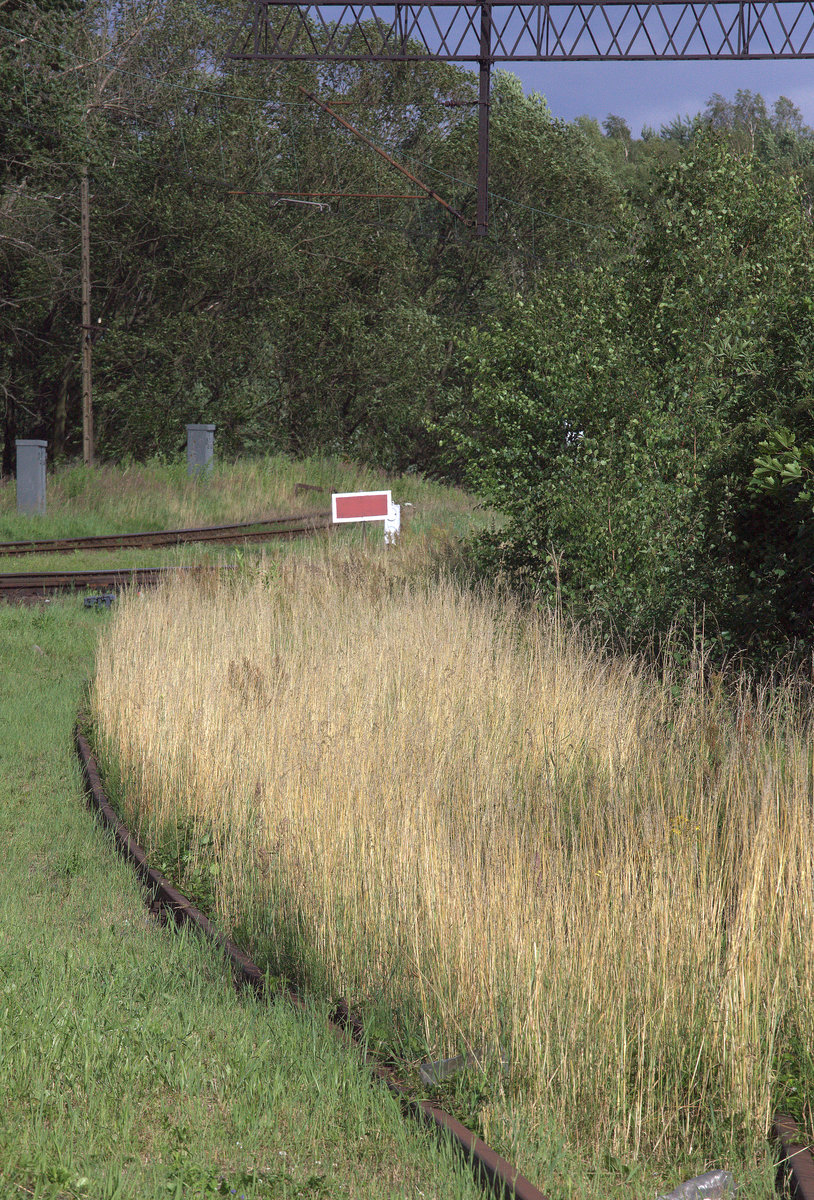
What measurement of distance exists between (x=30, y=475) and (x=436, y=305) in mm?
20065

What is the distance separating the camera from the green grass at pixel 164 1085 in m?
3.12

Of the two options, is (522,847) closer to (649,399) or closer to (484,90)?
(649,399)

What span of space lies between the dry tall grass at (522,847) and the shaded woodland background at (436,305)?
1.72m

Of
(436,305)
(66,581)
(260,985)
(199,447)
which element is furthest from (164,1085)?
(436,305)

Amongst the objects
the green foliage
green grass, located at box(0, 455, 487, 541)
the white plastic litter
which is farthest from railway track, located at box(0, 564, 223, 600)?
the white plastic litter

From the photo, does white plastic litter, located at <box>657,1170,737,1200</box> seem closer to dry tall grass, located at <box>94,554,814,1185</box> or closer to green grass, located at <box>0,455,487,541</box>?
dry tall grass, located at <box>94,554,814,1185</box>

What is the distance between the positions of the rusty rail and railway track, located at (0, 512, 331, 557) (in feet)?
35.6

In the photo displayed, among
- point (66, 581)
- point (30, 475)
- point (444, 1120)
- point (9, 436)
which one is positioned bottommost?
point (444, 1120)

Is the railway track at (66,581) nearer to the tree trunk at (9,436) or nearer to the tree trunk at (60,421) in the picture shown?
the tree trunk at (60,421)

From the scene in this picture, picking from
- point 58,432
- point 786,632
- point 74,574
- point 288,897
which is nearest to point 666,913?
point 288,897

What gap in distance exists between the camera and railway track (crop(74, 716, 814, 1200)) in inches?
120

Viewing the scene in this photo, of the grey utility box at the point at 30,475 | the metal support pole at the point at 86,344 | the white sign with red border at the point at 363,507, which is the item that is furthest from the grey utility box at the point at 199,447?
the white sign with red border at the point at 363,507

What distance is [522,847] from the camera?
487 centimetres

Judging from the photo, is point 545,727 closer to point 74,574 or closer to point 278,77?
point 74,574
